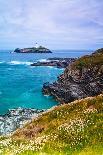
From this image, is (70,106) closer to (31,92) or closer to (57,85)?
(57,85)

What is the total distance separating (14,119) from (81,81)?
29.5 m

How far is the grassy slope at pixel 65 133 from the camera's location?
83.1 ft

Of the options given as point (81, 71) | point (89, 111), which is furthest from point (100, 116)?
point (81, 71)

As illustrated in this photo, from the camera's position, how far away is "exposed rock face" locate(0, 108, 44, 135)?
72000mm

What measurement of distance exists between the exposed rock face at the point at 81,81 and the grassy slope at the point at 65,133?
62751 millimetres

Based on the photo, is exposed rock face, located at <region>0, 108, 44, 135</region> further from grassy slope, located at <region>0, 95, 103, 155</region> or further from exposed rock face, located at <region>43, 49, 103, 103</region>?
grassy slope, located at <region>0, 95, 103, 155</region>

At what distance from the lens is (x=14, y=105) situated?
10062 cm

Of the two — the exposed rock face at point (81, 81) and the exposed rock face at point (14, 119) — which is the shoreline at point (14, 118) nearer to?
the exposed rock face at point (14, 119)

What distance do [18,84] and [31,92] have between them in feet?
76.1

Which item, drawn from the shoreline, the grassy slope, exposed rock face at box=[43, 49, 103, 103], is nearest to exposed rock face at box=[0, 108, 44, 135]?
the shoreline

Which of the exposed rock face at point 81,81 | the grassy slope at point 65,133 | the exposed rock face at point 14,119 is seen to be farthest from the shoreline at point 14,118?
the grassy slope at point 65,133

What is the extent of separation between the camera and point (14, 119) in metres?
80.2

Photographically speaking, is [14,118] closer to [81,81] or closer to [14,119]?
[14,119]

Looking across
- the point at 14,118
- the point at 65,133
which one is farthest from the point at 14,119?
the point at 65,133
